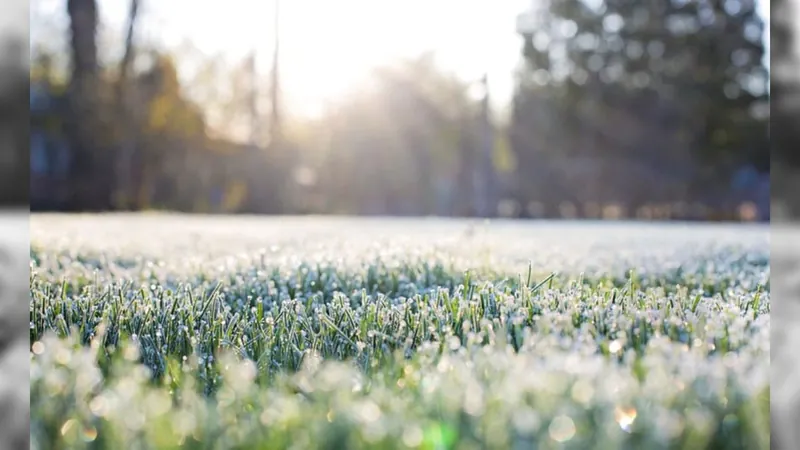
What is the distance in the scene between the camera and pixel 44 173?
23.0m

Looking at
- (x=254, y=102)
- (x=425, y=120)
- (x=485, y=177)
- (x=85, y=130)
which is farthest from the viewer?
(x=425, y=120)

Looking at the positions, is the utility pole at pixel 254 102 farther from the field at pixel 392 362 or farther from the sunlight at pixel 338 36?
the field at pixel 392 362

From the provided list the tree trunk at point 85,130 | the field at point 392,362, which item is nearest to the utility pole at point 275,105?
the tree trunk at point 85,130

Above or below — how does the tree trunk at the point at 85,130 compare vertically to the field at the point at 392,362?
above

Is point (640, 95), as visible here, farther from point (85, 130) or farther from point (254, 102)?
point (85, 130)

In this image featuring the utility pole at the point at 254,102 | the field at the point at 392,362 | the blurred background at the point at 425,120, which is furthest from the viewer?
the utility pole at the point at 254,102

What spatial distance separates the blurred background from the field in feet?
62.3

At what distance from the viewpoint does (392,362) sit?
2.54m

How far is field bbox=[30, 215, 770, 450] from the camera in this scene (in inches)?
65.4

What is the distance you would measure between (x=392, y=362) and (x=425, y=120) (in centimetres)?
3044

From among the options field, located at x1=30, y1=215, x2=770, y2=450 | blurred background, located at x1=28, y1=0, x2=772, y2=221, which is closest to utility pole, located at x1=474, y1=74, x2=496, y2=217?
blurred background, located at x1=28, y1=0, x2=772, y2=221

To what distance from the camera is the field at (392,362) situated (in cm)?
166

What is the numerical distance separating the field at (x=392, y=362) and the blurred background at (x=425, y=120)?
19.0 m

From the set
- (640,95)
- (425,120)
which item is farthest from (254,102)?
(640,95)
